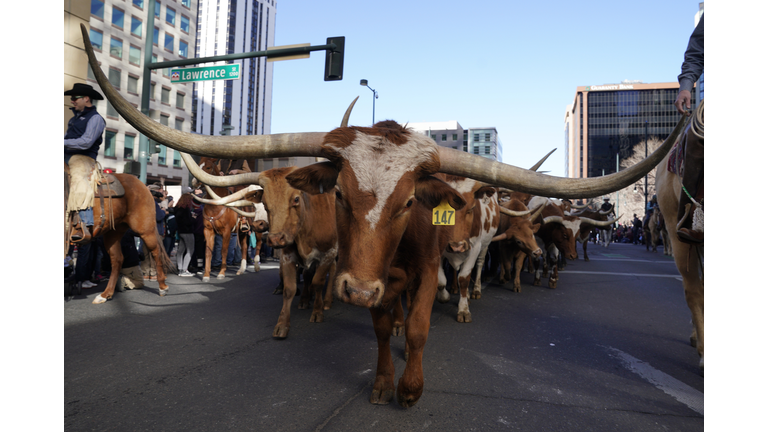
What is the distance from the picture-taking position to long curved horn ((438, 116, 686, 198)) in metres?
2.49

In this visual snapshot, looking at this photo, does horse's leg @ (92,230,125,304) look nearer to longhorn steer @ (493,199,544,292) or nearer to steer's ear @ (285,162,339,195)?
steer's ear @ (285,162,339,195)

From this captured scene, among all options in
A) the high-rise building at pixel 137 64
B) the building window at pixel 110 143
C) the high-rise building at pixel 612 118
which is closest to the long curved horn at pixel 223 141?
the high-rise building at pixel 137 64

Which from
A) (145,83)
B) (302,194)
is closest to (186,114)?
(145,83)

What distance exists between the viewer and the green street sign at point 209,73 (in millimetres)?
10820

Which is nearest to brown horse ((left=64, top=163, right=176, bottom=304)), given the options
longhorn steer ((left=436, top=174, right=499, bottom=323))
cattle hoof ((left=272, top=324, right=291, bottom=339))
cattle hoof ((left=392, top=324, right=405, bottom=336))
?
cattle hoof ((left=272, top=324, right=291, bottom=339))

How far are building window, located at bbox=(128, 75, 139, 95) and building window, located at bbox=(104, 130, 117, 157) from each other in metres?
5.26

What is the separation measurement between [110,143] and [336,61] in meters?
33.1

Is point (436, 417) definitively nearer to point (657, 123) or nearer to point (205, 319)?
point (205, 319)

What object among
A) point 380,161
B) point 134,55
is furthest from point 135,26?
point 380,161

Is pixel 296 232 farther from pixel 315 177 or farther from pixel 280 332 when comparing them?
pixel 315 177

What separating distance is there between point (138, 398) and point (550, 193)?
3.23 meters

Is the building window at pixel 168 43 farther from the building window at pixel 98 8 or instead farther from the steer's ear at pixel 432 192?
the steer's ear at pixel 432 192

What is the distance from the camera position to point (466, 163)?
110 inches

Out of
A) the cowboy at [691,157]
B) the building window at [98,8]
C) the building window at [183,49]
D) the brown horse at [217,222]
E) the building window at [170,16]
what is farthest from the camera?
the building window at [183,49]
